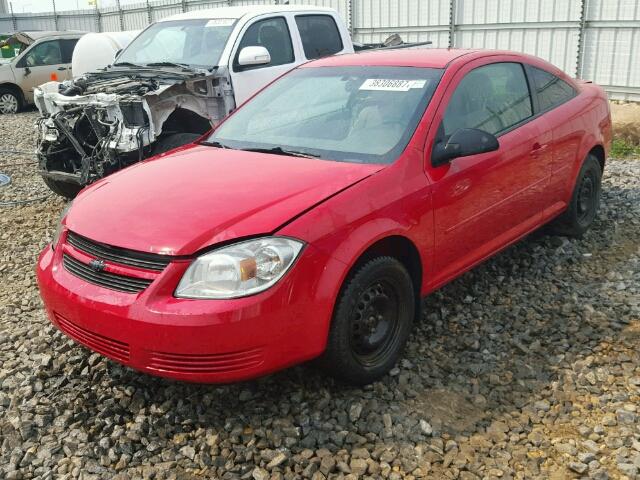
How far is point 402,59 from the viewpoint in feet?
13.6

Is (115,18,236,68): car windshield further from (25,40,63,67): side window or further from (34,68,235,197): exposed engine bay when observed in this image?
(25,40,63,67): side window

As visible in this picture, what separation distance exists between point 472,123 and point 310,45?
425 centimetres

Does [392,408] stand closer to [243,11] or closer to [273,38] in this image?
[273,38]

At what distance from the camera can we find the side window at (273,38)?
7.21 meters

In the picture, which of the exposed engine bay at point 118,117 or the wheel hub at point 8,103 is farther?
the wheel hub at point 8,103

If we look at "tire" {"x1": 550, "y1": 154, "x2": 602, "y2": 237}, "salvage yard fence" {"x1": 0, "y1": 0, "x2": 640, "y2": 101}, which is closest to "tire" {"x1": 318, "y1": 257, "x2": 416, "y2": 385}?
"tire" {"x1": 550, "y1": 154, "x2": 602, "y2": 237}

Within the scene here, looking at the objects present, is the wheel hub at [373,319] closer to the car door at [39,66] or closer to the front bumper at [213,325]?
the front bumper at [213,325]

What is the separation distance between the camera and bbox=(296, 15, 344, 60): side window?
776 centimetres

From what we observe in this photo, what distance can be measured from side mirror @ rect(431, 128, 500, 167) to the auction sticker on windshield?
0.45m

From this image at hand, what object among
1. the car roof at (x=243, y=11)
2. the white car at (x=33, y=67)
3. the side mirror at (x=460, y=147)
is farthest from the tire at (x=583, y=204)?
the white car at (x=33, y=67)

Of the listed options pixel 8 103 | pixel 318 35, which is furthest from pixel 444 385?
pixel 8 103

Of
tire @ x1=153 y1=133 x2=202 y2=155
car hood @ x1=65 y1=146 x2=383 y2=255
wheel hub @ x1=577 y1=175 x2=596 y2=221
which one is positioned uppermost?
car hood @ x1=65 y1=146 x2=383 y2=255

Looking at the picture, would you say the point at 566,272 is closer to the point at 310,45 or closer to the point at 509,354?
the point at 509,354

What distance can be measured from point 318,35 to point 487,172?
Result: 4.57 m
